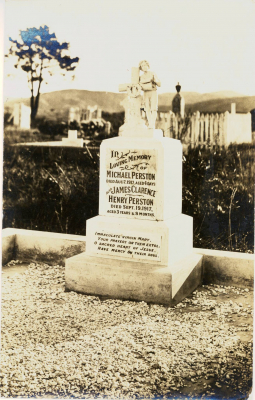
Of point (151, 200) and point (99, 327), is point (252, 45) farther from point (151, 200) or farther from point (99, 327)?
point (99, 327)

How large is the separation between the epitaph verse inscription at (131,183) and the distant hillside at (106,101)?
139 centimetres

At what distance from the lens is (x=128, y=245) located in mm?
6301

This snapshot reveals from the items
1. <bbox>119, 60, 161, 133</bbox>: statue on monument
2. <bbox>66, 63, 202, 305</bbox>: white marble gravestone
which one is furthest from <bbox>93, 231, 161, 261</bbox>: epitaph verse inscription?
<bbox>119, 60, 161, 133</bbox>: statue on monument

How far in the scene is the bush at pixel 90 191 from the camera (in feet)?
21.1

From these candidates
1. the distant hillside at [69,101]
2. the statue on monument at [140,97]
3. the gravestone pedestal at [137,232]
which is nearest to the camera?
the gravestone pedestal at [137,232]

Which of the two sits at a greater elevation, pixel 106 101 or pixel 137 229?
pixel 106 101

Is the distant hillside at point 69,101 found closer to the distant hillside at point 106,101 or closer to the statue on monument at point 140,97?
the distant hillside at point 106,101

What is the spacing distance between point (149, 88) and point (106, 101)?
69.6 inches

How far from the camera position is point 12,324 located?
5.84 meters

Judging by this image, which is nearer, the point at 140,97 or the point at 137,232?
the point at 137,232

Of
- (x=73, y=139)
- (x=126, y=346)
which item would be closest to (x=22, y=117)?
(x=73, y=139)

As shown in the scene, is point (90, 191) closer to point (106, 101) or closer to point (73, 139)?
point (73, 139)

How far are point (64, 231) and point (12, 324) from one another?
7.63ft

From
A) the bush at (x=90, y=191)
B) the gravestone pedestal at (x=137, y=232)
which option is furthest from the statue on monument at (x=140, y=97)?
the bush at (x=90, y=191)
